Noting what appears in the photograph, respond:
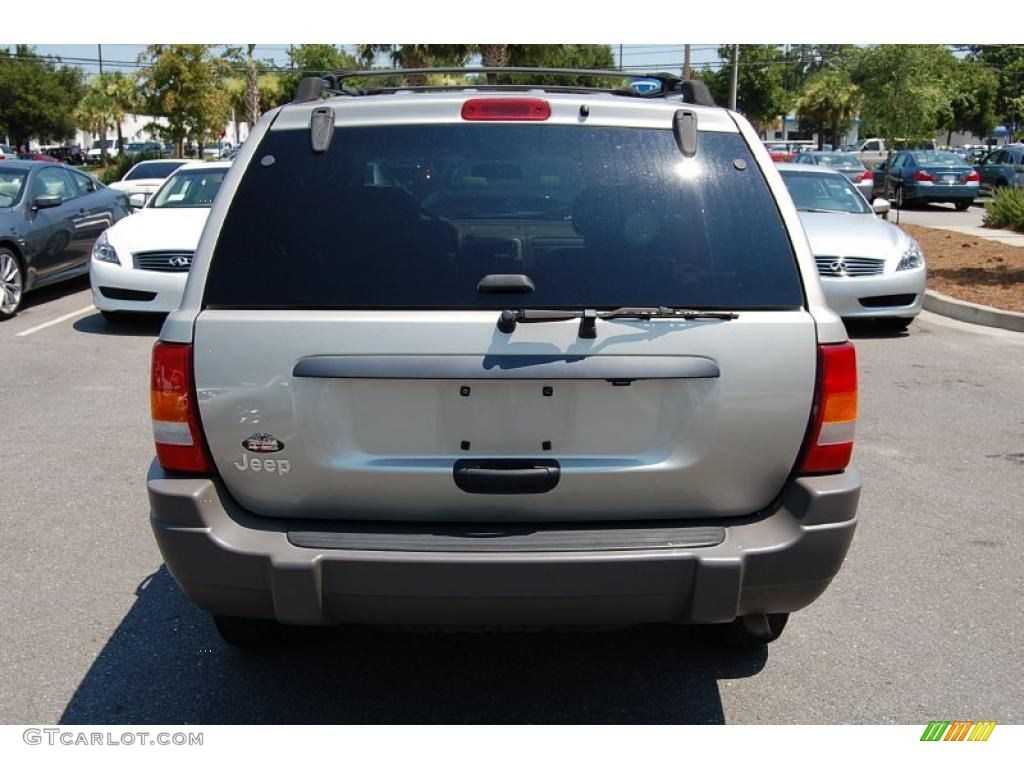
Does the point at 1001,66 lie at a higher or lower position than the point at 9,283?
higher

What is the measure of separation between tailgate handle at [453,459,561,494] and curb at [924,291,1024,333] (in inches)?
386

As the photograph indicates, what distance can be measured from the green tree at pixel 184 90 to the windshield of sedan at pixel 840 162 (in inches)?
860

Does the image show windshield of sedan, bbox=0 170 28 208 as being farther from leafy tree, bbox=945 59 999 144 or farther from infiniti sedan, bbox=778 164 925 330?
leafy tree, bbox=945 59 999 144

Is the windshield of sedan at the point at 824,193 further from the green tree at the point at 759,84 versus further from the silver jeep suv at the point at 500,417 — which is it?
the green tree at the point at 759,84

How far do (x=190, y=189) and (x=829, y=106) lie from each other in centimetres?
6034

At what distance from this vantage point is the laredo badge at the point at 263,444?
2947mm

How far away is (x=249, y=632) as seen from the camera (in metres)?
3.65

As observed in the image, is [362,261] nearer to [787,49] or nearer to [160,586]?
[160,586]

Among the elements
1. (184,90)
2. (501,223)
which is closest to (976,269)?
(501,223)

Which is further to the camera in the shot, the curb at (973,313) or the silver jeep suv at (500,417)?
the curb at (973,313)

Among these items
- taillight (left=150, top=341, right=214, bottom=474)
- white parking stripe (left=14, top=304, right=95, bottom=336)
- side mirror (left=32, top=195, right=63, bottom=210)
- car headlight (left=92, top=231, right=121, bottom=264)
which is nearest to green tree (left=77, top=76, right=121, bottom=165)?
side mirror (left=32, top=195, right=63, bottom=210)
